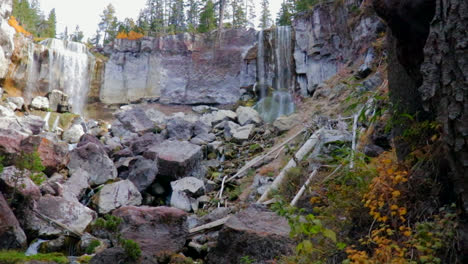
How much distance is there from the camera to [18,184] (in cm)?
852

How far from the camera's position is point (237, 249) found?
5.47 meters

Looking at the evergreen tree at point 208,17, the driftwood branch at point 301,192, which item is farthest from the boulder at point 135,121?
the evergreen tree at point 208,17

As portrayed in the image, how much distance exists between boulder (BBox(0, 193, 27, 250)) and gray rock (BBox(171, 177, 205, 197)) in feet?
14.8

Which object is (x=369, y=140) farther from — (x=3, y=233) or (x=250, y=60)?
(x=250, y=60)

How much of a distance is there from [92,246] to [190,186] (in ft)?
13.2

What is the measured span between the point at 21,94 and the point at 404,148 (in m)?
29.5

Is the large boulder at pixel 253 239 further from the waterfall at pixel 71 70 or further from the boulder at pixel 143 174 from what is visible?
the waterfall at pixel 71 70

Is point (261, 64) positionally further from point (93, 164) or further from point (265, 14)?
point (265, 14)

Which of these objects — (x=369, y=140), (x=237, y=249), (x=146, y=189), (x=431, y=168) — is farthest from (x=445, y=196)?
(x=146, y=189)

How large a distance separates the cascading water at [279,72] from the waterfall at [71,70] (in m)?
14.9

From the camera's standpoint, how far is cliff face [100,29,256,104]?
31.5m

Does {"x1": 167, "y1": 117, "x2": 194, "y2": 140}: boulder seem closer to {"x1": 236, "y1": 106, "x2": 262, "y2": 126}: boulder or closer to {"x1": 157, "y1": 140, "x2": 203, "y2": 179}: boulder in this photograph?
{"x1": 236, "y1": 106, "x2": 262, "y2": 126}: boulder

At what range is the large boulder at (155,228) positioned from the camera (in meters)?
7.19

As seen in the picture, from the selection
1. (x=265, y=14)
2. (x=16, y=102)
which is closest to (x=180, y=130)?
(x=16, y=102)
